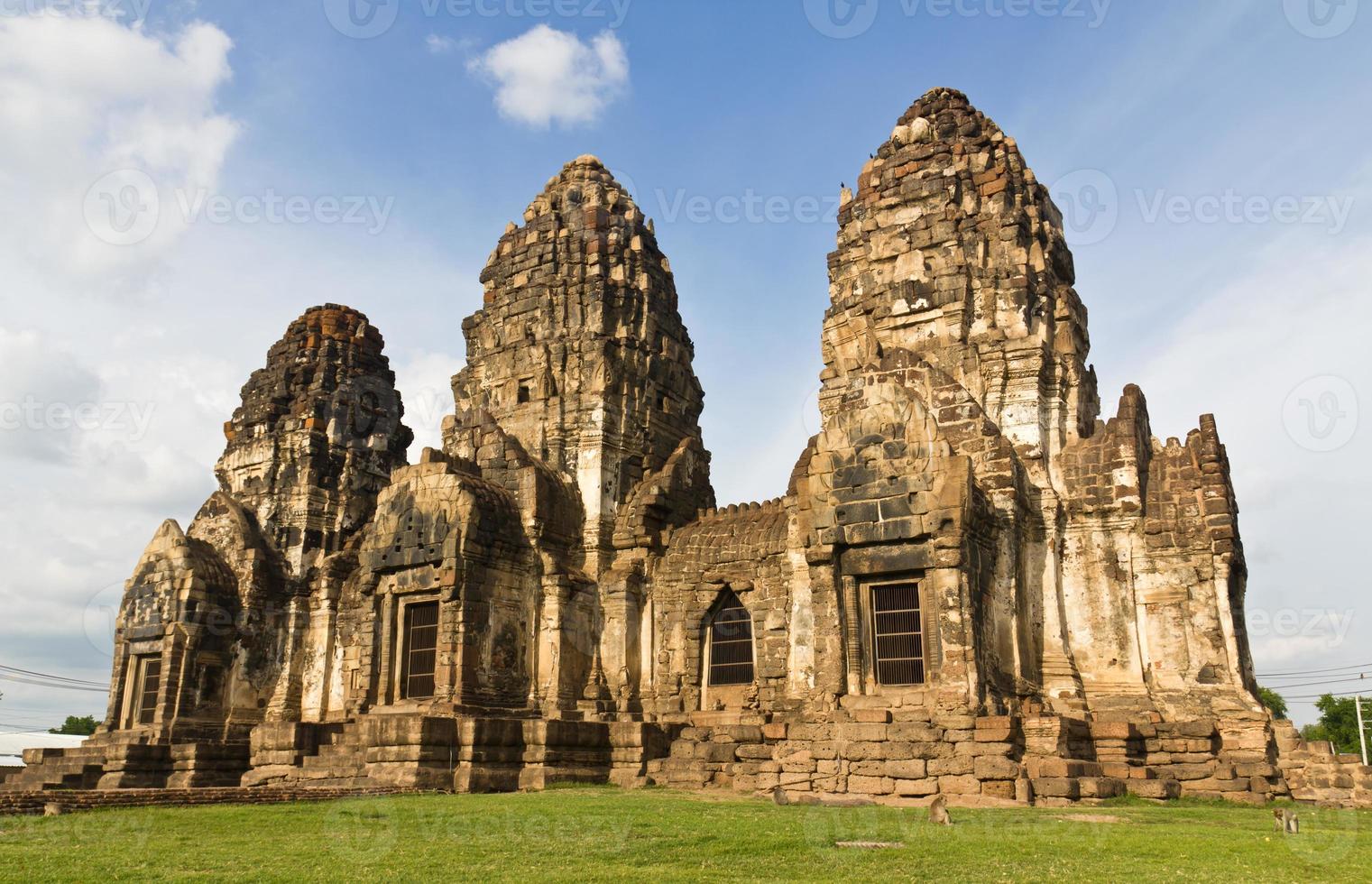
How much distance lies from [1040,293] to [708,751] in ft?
32.8

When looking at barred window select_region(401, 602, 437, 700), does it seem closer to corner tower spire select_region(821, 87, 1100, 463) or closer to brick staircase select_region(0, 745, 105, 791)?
brick staircase select_region(0, 745, 105, 791)

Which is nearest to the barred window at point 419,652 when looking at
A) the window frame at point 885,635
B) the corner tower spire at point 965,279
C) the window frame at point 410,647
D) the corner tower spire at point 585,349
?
the window frame at point 410,647

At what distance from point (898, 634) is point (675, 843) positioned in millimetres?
7864

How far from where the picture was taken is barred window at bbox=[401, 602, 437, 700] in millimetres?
21047

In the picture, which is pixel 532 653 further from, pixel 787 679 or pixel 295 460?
pixel 295 460

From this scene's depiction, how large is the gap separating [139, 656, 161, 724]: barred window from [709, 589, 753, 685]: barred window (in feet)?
45.9

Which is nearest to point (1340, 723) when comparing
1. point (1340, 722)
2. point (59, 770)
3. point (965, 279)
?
point (1340, 722)

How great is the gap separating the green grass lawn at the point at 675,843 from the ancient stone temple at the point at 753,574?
2759 millimetres

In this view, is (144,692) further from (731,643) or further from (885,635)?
(885,635)

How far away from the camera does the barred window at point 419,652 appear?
21.0 metres

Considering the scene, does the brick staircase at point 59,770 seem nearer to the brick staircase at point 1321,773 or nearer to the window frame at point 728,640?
the window frame at point 728,640

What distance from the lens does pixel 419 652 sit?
69.8 feet

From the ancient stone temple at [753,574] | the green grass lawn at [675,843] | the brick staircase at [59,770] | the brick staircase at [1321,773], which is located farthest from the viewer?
the brick staircase at [59,770]

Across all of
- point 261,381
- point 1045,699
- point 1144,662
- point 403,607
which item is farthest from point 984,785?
point 261,381
